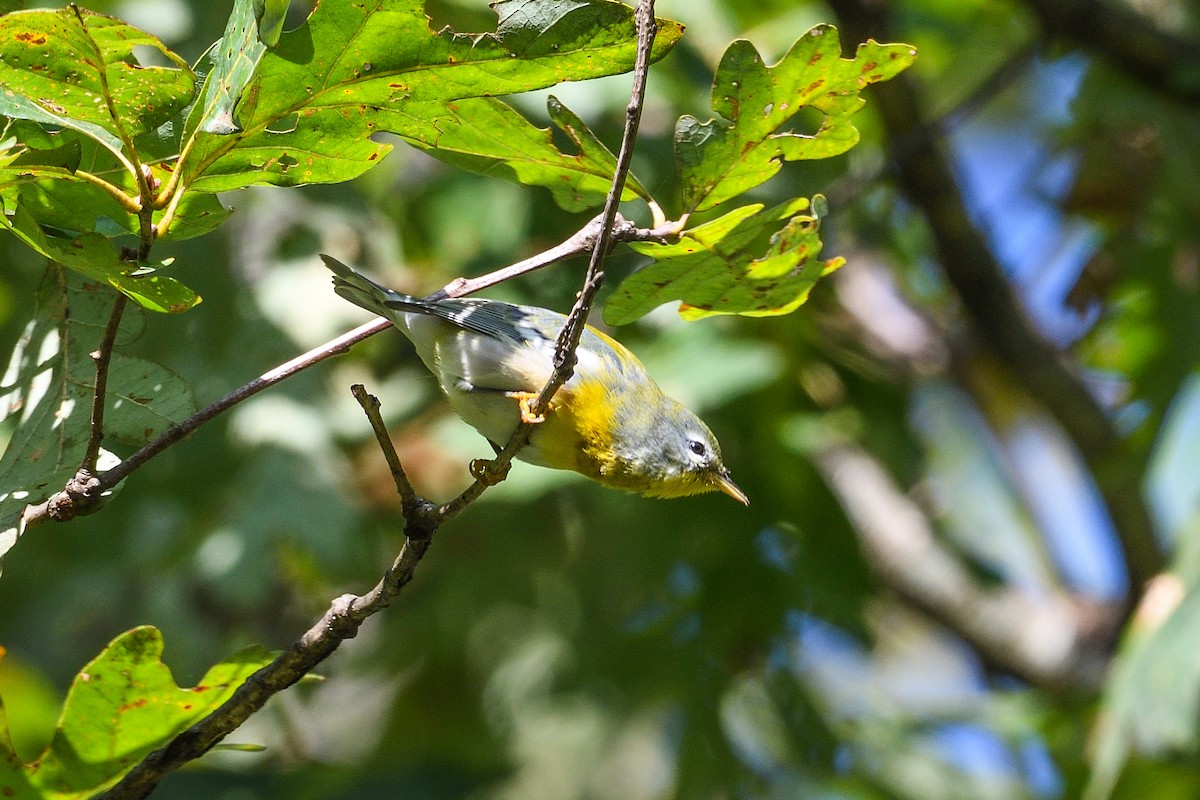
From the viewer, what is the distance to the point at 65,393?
1.62 metres

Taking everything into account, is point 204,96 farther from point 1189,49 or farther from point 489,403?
point 1189,49

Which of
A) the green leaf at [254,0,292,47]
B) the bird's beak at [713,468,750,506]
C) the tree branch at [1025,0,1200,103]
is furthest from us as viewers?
the tree branch at [1025,0,1200,103]

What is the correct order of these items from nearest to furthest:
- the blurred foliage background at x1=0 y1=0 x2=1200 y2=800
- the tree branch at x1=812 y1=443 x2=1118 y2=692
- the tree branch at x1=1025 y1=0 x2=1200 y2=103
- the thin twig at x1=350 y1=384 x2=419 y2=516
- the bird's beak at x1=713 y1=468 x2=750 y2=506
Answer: the thin twig at x1=350 y1=384 x2=419 y2=516 → the bird's beak at x1=713 y1=468 x2=750 y2=506 → the blurred foliage background at x1=0 y1=0 x2=1200 y2=800 → the tree branch at x1=1025 y1=0 x2=1200 y2=103 → the tree branch at x1=812 y1=443 x2=1118 y2=692

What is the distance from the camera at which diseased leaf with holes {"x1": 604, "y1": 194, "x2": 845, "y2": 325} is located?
1.50m

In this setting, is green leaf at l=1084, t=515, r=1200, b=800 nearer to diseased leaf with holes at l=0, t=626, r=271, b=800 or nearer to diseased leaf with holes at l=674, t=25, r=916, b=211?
diseased leaf with holes at l=674, t=25, r=916, b=211

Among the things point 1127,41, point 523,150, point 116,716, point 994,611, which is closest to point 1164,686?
point 994,611

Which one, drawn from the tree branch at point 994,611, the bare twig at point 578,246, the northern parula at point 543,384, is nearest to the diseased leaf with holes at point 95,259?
the bare twig at point 578,246

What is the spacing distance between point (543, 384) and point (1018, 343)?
2578 mm

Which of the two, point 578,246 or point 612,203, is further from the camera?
point 578,246

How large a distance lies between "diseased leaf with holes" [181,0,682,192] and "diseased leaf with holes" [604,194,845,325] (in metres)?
0.24

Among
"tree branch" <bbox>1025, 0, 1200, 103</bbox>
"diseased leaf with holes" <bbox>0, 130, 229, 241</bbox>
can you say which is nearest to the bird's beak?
"diseased leaf with holes" <bbox>0, 130, 229, 241</bbox>

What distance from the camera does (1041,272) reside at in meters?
5.17

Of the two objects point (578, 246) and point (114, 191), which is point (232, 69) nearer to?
point (114, 191)

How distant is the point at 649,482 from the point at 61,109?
147 cm
